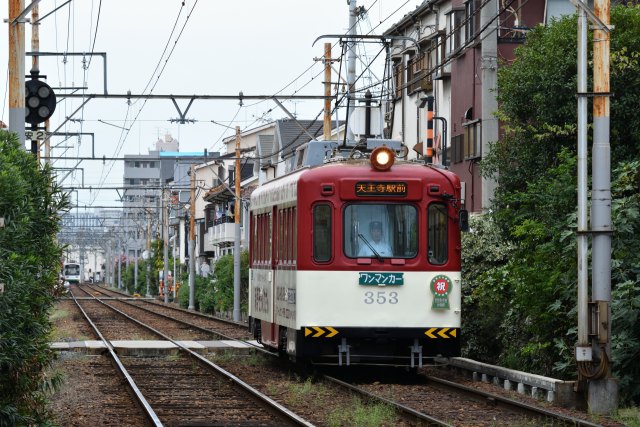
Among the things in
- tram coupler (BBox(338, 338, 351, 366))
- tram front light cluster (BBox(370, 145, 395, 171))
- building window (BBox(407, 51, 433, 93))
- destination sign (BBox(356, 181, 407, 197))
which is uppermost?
building window (BBox(407, 51, 433, 93))

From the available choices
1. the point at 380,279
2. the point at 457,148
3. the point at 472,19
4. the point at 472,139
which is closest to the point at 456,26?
the point at 472,19

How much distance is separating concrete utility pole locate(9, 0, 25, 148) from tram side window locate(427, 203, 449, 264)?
235 inches

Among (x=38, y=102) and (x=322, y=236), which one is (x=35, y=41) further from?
(x=322, y=236)

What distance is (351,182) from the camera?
57.7 feet

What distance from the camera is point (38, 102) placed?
21.9 metres

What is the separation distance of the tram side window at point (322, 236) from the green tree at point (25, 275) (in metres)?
4.44

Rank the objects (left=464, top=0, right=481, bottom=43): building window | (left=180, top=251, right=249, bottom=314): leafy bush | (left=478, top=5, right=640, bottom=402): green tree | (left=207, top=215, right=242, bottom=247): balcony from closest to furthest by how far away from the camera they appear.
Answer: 1. (left=478, top=5, right=640, bottom=402): green tree
2. (left=464, top=0, right=481, bottom=43): building window
3. (left=180, top=251, right=249, bottom=314): leafy bush
4. (left=207, top=215, right=242, bottom=247): balcony

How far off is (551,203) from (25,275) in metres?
7.93

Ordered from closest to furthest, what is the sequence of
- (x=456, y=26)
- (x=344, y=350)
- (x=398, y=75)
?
1. (x=344, y=350)
2. (x=456, y=26)
3. (x=398, y=75)

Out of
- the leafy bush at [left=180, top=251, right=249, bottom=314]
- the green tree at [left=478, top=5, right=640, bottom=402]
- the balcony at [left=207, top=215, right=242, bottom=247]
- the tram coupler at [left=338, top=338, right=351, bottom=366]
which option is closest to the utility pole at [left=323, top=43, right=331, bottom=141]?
the green tree at [left=478, top=5, right=640, bottom=402]

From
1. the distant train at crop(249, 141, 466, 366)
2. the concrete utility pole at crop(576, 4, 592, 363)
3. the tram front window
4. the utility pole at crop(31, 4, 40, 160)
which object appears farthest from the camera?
the utility pole at crop(31, 4, 40, 160)

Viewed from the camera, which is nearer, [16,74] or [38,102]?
[16,74]

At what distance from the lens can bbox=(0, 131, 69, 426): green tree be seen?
36.5ft

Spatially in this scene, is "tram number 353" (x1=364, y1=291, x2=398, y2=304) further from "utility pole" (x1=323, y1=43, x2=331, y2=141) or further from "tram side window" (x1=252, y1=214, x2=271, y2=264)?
"utility pole" (x1=323, y1=43, x2=331, y2=141)
